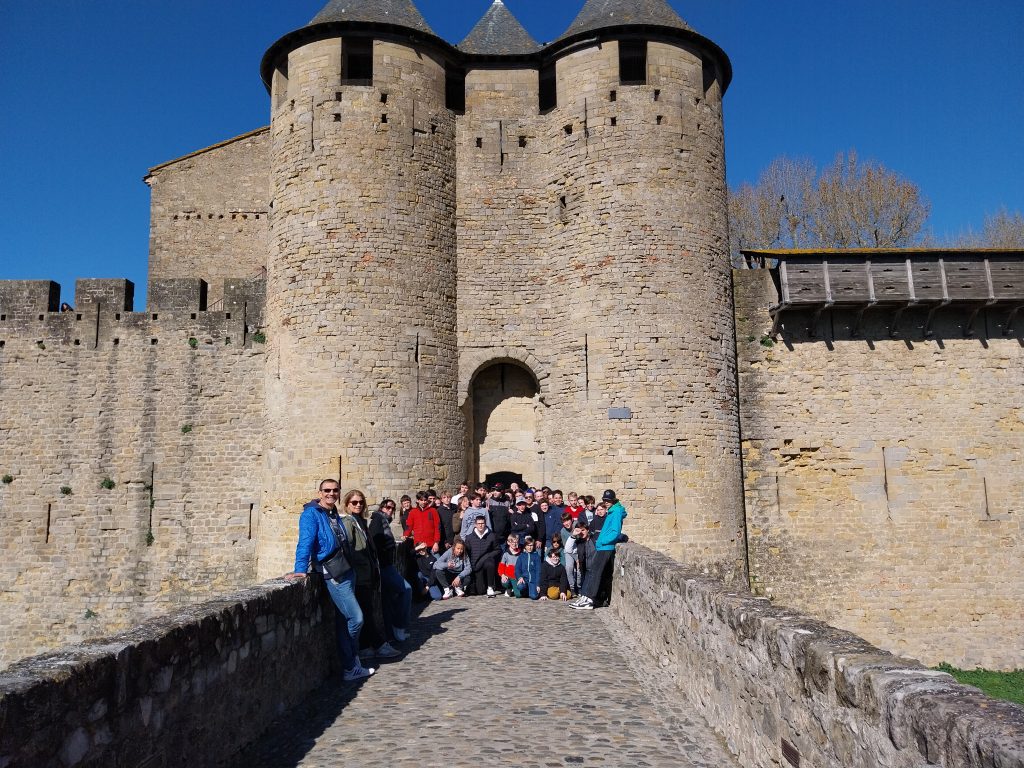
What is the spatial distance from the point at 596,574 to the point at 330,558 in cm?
380

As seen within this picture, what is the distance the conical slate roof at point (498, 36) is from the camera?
1503 cm

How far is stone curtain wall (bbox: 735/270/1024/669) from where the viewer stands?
14.1 m

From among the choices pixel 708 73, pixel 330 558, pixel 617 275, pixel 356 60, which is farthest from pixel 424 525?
pixel 708 73

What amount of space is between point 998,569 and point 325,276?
41.2ft

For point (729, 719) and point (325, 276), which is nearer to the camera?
point (729, 719)

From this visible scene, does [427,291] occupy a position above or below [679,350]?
above

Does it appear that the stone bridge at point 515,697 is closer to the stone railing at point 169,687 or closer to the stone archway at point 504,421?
the stone railing at point 169,687

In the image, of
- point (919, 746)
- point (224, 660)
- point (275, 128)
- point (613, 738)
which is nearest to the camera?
point (919, 746)

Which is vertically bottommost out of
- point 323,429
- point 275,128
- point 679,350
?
point 323,429

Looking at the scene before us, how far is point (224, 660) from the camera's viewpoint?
4.39m

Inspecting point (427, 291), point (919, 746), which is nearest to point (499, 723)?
point (919, 746)

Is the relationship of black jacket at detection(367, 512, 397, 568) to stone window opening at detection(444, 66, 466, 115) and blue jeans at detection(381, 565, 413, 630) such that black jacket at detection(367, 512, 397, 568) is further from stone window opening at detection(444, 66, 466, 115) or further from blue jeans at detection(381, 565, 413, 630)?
stone window opening at detection(444, 66, 466, 115)

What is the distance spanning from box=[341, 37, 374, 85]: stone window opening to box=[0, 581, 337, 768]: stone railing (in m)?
10.3

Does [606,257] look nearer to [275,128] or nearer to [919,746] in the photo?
[275,128]
